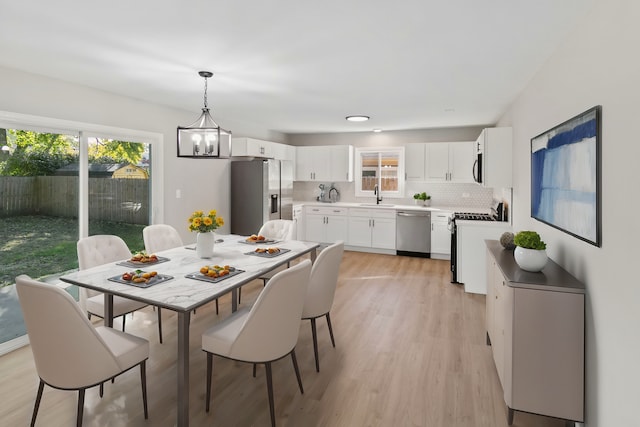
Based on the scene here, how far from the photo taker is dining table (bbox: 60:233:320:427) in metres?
1.97

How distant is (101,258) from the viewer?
3066 mm

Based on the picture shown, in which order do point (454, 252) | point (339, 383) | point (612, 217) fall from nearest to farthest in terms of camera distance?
point (612, 217) → point (339, 383) → point (454, 252)

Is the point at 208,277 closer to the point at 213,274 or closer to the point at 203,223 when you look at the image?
the point at 213,274

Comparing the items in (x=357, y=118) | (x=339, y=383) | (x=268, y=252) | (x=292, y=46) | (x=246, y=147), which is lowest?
(x=339, y=383)

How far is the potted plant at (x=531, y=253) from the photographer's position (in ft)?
7.40

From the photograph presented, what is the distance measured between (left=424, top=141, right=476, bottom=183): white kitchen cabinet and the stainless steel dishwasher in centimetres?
77

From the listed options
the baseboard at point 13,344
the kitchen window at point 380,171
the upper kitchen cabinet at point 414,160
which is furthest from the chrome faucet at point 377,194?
the baseboard at point 13,344

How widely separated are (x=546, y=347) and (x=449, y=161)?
4.95m

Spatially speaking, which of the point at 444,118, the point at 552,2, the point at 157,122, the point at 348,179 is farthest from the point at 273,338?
the point at 348,179

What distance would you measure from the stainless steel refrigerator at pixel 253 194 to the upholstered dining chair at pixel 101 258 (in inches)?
109

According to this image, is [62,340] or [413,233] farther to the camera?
[413,233]

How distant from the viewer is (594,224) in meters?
1.84

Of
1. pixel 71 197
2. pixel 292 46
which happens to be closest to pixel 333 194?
pixel 71 197

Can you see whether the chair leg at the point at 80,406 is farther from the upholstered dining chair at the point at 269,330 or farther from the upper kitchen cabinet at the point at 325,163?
the upper kitchen cabinet at the point at 325,163
